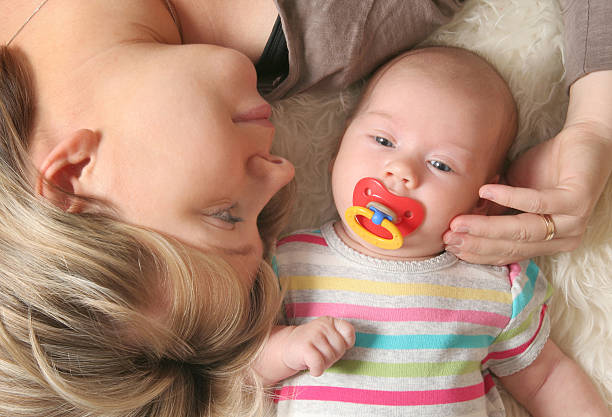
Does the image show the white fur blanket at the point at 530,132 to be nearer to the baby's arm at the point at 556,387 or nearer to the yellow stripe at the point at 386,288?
the baby's arm at the point at 556,387

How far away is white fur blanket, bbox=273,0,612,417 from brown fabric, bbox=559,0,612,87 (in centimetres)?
8

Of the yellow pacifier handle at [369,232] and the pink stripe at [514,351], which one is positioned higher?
the yellow pacifier handle at [369,232]

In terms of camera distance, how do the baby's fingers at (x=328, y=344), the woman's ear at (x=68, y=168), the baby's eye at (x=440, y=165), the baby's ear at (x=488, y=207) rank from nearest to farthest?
the woman's ear at (x=68, y=168)
the baby's fingers at (x=328, y=344)
the baby's eye at (x=440, y=165)
the baby's ear at (x=488, y=207)

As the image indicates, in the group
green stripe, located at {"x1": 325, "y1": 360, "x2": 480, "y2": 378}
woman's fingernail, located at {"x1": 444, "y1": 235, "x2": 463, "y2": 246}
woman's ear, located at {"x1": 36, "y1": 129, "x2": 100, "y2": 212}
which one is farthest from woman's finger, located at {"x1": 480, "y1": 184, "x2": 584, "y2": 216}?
woman's ear, located at {"x1": 36, "y1": 129, "x2": 100, "y2": 212}

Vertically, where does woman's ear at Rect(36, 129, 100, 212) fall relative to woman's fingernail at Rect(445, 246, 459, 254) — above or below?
above

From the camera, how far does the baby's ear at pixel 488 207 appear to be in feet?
3.81

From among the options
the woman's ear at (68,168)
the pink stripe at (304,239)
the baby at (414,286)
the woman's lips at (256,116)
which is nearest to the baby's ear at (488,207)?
the baby at (414,286)

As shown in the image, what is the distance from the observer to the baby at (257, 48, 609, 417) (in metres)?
1.03

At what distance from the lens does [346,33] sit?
1.14m

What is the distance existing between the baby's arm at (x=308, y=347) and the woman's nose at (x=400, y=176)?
279 mm

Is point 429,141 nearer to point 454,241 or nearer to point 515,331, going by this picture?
point 454,241

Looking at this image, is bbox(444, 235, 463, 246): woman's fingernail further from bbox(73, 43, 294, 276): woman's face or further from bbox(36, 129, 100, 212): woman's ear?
bbox(36, 129, 100, 212): woman's ear

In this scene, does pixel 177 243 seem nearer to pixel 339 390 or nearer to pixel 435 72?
pixel 339 390

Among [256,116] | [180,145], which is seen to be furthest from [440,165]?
[180,145]
